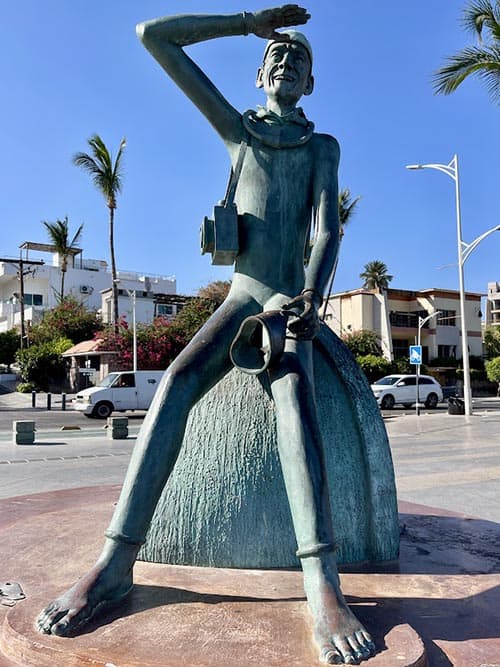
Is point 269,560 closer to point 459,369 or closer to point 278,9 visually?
point 278,9

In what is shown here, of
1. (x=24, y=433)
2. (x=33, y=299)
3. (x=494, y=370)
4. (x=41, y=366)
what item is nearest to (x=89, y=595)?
(x=24, y=433)

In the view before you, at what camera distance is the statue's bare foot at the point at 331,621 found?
210 cm

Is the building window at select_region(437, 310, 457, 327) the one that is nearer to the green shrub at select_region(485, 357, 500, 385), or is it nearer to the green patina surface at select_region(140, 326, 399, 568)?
the green shrub at select_region(485, 357, 500, 385)

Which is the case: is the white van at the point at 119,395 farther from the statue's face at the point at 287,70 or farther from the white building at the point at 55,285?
the white building at the point at 55,285

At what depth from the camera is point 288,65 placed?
3.35 metres

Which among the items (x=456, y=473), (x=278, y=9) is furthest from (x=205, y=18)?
(x=456, y=473)

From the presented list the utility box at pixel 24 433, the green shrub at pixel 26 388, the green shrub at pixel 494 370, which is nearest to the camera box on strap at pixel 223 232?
the utility box at pixel 24 433

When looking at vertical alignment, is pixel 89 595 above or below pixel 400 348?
below

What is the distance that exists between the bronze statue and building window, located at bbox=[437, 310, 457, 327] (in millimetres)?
44295

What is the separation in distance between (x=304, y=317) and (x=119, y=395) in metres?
18.8

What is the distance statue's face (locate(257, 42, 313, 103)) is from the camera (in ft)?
11.0

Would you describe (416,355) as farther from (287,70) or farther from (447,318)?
(447,318)

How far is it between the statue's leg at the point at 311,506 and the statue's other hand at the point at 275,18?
1.62m

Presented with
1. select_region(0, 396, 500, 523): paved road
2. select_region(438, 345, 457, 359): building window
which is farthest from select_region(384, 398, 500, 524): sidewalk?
select_region(438, 345, 457, 359): building window
